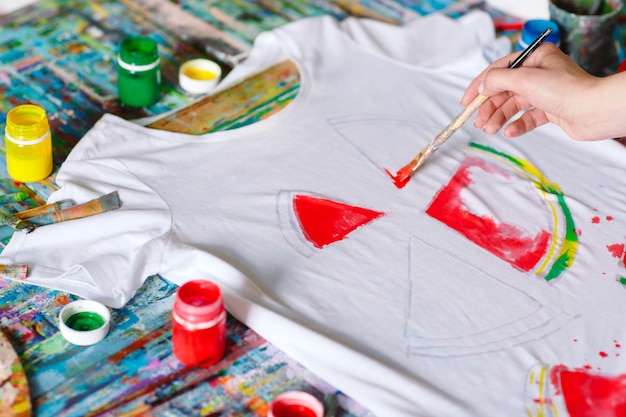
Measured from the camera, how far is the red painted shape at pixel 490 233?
1506 millimetres

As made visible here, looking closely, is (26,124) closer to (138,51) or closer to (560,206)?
(138,51)

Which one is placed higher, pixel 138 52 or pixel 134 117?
pixel 138 52

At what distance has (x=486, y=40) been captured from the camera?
2049mm

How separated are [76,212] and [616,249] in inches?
39.6

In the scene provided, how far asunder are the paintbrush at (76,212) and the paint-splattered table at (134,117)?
96 mm

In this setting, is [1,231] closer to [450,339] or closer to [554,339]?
[450,339]

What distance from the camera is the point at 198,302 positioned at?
1.23m

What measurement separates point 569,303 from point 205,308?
25.5 inches

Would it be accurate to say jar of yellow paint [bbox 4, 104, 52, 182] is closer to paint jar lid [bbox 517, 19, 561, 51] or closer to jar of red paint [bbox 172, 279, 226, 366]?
jar of red paint [bbox 172, 279, 226, 366]

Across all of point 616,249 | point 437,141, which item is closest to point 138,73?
point 437,141

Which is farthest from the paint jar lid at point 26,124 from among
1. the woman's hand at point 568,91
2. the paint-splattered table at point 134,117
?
the woman's hand at point 568,91

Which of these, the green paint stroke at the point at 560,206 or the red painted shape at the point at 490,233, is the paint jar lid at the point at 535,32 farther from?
the red painted shape at the point at 490,233

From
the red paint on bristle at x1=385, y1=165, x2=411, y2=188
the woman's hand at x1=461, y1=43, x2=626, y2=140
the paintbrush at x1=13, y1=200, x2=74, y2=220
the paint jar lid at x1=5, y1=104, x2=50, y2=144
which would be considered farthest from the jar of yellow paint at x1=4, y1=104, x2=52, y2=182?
the woman's hand at x1=461, y1=43, x2=626, y2=140

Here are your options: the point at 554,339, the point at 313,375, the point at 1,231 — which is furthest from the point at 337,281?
the point at 1,231
